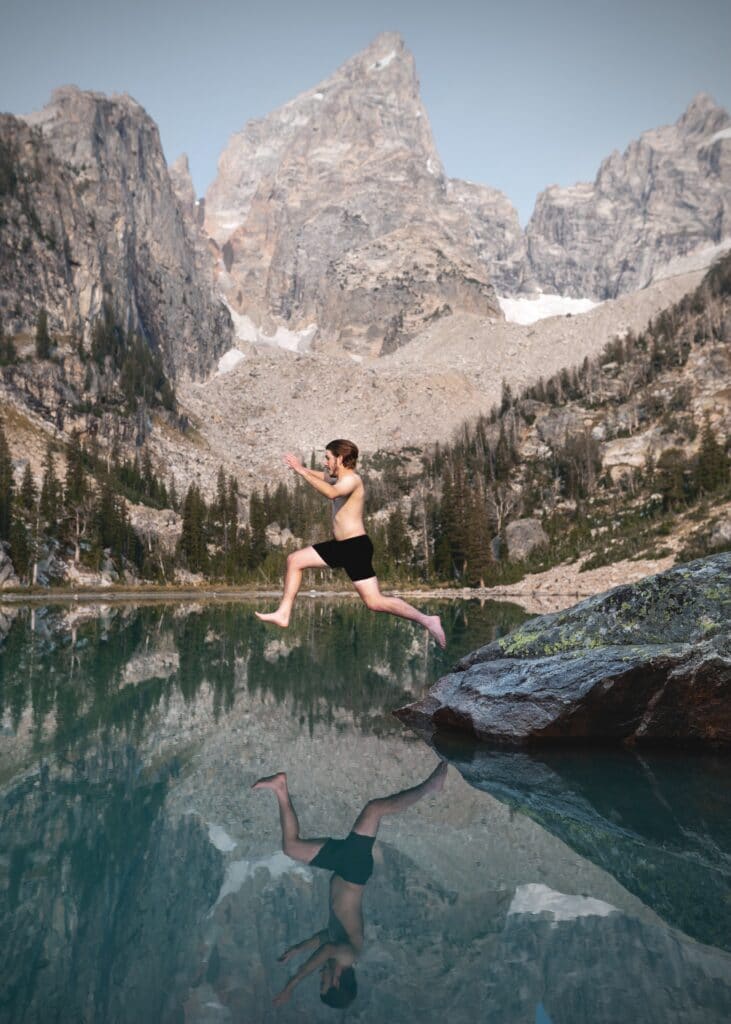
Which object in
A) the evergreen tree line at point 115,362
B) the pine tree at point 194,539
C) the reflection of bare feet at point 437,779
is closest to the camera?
the reflection of bare feet at point 437,779

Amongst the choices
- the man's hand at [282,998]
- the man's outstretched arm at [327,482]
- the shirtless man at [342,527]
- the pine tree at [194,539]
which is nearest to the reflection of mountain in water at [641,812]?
the man's hand at [282,998]

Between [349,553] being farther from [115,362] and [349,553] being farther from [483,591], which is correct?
[115,362]

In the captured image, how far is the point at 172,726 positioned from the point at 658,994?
7.44 m

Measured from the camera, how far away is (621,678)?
9055 mm

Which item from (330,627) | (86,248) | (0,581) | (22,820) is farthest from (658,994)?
(86,248)

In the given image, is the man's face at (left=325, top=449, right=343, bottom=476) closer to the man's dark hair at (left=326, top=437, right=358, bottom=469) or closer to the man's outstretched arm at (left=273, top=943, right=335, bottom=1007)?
the man's dark hair at (left=326, top=437, right=358, bottom=469)

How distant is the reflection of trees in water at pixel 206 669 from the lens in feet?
35.5

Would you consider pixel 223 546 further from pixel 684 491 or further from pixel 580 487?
pixel 684 491

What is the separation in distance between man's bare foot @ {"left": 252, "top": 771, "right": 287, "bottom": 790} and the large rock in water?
347cm

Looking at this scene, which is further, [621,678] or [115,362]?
[115,362]

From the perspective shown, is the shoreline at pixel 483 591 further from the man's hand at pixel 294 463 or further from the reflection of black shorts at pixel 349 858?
the reflection of black shorts at pixel 349 858

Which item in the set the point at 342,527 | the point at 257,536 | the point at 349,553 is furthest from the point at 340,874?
the point at 257,536

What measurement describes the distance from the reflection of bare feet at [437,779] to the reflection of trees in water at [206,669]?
6.64 ft

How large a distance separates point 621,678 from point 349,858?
512 centimetres
